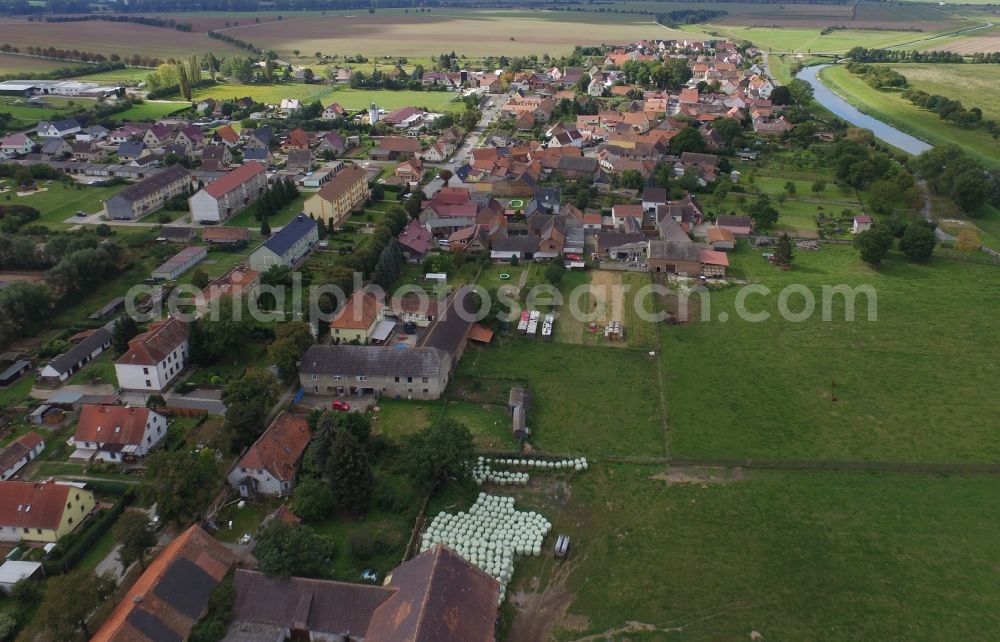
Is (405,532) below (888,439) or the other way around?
below

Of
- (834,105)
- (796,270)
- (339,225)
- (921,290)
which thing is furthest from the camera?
(834,105)

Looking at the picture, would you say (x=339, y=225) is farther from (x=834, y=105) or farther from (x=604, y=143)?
(x=834, y=105)

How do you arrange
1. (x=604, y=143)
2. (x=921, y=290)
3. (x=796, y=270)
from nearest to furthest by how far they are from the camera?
(x=921, y=290), (x=796, y=270), (x=604, y=143)

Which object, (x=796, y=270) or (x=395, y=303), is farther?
(x=796, y=270)

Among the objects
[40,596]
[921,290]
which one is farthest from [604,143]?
[40,596]

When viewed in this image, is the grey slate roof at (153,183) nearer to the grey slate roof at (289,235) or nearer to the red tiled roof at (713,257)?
the grey slate roof at (289,235)
